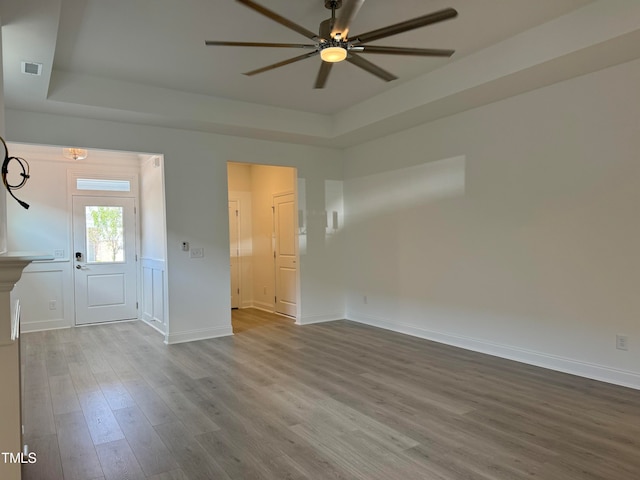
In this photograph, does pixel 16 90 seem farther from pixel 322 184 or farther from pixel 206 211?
pixel 322 184

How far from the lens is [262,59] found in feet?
13.0

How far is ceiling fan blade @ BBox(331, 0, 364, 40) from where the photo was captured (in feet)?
7.55

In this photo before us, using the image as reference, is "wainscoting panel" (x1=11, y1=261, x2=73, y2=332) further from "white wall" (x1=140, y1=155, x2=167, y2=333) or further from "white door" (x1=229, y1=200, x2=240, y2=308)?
"white door" (x1=229, y1=200, x2=240, y2=308)

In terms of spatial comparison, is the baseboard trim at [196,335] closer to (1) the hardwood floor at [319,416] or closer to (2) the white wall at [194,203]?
(2) the white wall at [194,203]

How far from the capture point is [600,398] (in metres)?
3.25

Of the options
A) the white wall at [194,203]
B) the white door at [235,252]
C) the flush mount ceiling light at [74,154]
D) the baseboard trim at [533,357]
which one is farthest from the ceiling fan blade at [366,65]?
the white door at [235,252]

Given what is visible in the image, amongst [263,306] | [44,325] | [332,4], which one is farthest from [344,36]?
[44,325]

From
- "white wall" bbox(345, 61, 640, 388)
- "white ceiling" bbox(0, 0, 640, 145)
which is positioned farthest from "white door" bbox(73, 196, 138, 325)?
"white wall" bbox(345, 61, 640, 388)

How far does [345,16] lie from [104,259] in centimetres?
581

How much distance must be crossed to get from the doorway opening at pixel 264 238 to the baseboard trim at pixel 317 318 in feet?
0.40

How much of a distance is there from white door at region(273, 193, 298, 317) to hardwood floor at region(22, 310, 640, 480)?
194 centimetres

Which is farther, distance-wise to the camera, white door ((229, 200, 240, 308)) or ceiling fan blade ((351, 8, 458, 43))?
white door ((229, 200, 240, 308))

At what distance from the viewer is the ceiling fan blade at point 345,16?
7.55ft

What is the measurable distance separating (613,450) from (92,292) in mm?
6772
